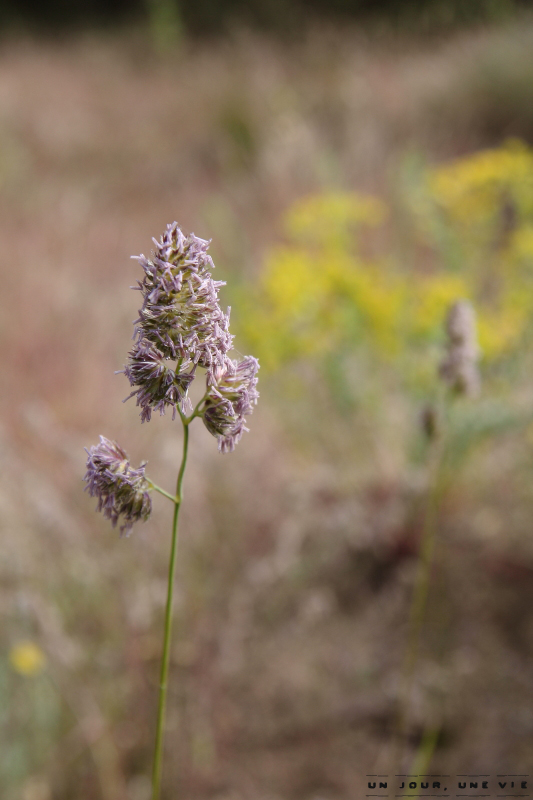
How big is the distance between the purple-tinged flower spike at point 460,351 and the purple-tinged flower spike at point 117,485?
31.1 inches

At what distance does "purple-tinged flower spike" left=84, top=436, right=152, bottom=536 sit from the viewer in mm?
789

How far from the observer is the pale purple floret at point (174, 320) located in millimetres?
731

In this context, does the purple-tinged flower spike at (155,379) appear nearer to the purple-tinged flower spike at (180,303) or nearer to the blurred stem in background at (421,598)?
the purple-tinged flower spike at (180,303)

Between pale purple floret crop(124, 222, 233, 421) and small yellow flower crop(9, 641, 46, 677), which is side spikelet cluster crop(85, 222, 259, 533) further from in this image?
small yellow flower crop(9, 641, 46, 677)

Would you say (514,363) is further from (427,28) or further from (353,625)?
(427,28)

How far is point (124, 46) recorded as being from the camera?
45.8 feet

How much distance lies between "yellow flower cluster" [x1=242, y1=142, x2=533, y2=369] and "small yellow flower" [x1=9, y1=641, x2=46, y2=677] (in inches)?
49.7

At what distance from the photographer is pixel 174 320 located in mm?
734

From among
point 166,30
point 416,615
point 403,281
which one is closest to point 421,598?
point 416,615

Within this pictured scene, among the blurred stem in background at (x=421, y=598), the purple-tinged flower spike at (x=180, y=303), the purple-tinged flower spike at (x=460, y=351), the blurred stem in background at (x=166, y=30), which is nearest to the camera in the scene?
the purple-tinged flower spike at (x=180, y=303)

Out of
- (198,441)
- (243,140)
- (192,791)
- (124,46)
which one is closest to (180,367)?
(192,791)

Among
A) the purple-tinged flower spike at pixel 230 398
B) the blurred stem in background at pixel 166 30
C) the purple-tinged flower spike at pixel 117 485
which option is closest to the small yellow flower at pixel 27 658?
the purple-tinged flower spike at pixel 117 485

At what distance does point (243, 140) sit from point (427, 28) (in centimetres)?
490

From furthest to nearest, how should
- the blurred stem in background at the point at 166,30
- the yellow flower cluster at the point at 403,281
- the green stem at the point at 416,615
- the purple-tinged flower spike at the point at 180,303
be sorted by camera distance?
the blurred stem in background at the point at 166,30 < the yellow flower cluster at the point at 403,281 < the green stem at the point at 416,615 < the purple-tinged flower spike at the point at 180,303
